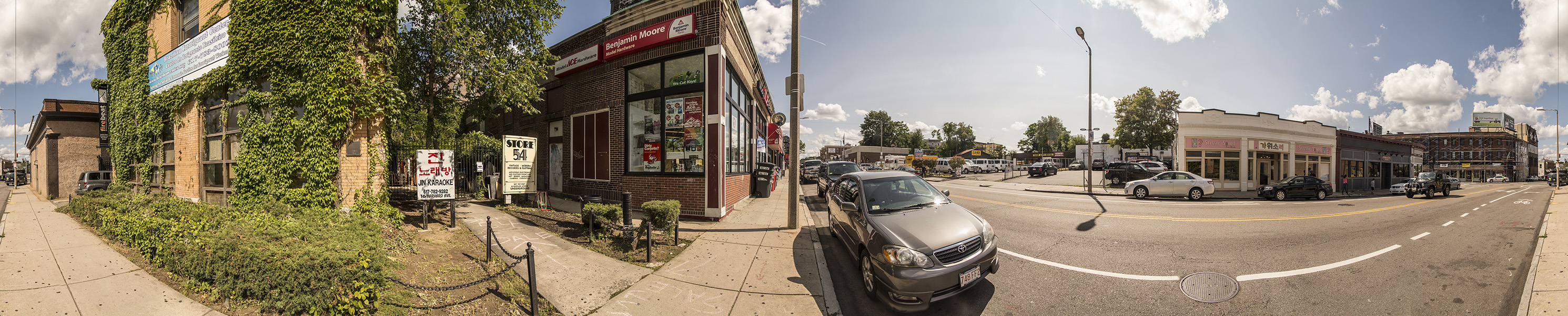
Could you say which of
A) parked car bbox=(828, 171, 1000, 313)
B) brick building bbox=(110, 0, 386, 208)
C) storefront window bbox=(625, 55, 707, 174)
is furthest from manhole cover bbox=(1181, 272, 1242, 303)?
brick building bbox=(110, 0, 386, 208)

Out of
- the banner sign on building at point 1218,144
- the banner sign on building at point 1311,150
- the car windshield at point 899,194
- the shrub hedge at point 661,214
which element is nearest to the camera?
the car windshield at point 899,194

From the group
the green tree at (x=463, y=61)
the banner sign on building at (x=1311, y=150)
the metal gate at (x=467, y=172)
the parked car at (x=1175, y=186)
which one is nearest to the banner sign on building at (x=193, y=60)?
the green tree at (x=463, y=61)

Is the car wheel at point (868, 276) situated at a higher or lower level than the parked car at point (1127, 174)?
lower

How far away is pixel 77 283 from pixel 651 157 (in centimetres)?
750

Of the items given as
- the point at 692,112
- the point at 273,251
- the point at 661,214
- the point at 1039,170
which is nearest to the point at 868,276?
the point at 661,214

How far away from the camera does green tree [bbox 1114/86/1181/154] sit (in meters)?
33.4

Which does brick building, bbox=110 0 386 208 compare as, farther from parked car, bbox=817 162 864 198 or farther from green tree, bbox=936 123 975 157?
green tree, bbox=936 123 975 157

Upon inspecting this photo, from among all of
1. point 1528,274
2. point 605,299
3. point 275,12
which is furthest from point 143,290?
point 1528,274

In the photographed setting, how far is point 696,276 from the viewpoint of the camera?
5.35m

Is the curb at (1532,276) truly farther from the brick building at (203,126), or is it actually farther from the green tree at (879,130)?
the green tree at (879,130)

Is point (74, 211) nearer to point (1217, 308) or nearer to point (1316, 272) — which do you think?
point (1217, 308)

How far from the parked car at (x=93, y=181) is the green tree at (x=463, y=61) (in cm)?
1865

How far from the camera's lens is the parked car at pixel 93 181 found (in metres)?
16.4

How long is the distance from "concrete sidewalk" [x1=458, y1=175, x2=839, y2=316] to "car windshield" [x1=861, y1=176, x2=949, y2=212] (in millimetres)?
1148
